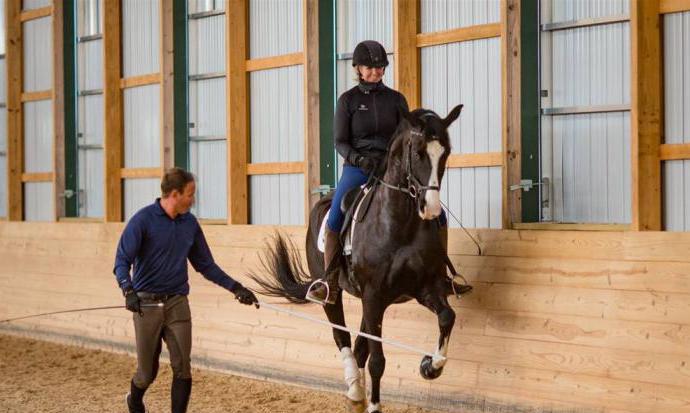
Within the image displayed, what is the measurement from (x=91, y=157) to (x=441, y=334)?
6457 millimetres

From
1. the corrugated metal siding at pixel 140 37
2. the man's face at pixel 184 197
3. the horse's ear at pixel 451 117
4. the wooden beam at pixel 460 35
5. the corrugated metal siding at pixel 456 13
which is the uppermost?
the corrugated metal siding at pixel 140 37

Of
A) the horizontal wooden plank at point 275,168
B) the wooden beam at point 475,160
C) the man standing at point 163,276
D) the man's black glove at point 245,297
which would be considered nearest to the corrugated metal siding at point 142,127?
the horizontal wooden plank at point 275,168

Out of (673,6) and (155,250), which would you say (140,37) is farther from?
(673,6)

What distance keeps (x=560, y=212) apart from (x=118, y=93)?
A: 18.3 ft

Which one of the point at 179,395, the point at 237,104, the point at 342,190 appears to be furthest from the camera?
the point at 237,104

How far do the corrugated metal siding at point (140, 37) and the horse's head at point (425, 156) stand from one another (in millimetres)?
4946

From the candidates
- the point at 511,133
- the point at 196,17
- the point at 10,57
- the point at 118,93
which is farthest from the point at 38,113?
the point at 511,133

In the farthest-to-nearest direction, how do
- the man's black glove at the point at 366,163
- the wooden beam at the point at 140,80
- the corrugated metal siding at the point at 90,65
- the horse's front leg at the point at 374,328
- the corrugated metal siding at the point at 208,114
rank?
the corrugated metal siding at the point at 90,65 → the wooden beam at the point at 140,80 → the corrugated metal siding at the point at 208,114 → the man's black glove at the point at 366,163 → the horse's front leg at the point at 374,328

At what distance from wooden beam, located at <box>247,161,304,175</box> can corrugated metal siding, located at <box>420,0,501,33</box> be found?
1.68 metres

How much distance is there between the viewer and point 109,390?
756cm

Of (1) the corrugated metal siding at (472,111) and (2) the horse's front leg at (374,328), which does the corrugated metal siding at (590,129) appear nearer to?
(1) the corrugated metal siding at (472,111)

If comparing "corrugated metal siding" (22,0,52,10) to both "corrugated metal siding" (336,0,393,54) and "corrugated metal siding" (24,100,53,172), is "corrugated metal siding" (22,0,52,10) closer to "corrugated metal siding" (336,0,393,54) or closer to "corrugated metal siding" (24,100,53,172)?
"corrugated metal siding" (24,100,53,172)

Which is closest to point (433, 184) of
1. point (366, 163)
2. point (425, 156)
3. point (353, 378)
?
point (425, 156)

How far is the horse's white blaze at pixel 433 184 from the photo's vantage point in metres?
5.15
